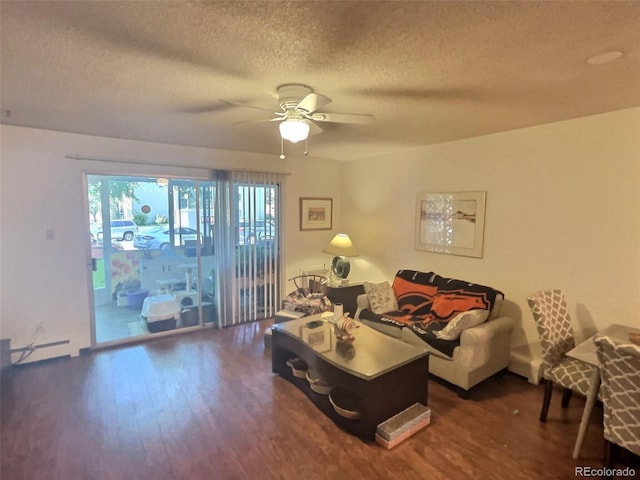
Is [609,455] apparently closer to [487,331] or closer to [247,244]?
[487,331]

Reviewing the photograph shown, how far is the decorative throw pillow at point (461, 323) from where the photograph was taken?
287cm

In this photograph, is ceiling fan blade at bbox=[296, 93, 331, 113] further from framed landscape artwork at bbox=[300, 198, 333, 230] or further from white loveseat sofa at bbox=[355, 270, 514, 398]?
framed landscape artwork at bbox=[300, 198, 333, 230]

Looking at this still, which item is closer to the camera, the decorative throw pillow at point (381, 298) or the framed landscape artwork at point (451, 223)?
the framed landscape artwork at point (451, 223)

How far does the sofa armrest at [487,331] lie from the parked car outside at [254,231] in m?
2.97

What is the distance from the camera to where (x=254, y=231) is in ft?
15.3

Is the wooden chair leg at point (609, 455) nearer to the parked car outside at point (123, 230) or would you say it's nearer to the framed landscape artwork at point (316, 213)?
the framed landscape artwork at point (316, 213)

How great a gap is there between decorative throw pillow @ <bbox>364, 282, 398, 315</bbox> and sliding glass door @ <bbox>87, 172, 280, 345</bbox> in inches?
68.4

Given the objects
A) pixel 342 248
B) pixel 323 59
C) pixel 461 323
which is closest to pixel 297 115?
pixel 323 59

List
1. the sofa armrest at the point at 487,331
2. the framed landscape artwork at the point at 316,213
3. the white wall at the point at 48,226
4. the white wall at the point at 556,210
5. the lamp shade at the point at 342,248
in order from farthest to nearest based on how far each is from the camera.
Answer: the framed landscape artwork at the point at 316,213 < the lamp shade at the point at 342,248 < the white wall at the point at 48,226 < the sofa armrest at the point at 487,331 < the white wall at the point at 556,210

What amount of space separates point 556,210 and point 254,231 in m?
3.55

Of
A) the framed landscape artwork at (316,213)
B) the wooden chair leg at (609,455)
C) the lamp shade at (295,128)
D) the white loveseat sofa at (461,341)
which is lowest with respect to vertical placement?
the wooden chair leg at (609,455)

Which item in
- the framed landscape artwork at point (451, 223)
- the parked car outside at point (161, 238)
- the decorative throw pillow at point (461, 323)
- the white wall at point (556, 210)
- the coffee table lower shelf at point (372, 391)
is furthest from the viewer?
the parked car outside at point (161, 238)

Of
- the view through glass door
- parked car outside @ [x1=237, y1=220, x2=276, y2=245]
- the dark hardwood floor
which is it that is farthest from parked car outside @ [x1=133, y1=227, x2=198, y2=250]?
the dark hardwood floor

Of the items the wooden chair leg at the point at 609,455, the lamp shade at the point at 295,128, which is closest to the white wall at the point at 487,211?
the wooden chair leg at the point at 609,455
